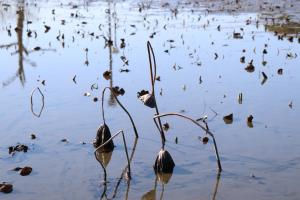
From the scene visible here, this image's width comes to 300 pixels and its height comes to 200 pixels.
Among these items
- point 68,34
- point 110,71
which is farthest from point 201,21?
point 110,71

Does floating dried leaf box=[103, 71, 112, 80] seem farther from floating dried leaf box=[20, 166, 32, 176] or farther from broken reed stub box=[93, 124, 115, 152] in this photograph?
floating dried leaf box=[20, 166, 32, 176]

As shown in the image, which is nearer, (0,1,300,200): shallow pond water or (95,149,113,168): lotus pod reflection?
(0,1,300,200): shallow pond water

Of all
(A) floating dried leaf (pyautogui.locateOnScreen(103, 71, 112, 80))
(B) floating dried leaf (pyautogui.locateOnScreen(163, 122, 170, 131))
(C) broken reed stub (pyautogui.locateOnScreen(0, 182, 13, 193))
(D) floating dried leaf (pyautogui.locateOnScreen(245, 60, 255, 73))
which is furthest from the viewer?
(D) floating dried leaf (pyautogui.locateOnScreen(245, 60, 255, 73))

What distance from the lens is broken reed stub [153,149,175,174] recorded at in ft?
16.6

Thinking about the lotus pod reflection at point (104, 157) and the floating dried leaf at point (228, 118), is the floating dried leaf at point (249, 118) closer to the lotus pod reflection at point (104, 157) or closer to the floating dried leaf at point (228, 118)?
the floating dried leaf at point (228, 118)

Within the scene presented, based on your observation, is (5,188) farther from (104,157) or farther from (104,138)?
(104,138)

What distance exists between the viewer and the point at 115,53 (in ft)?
35.0

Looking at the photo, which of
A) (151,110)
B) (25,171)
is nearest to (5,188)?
(25,171)

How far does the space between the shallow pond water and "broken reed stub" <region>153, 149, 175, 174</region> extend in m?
0.10

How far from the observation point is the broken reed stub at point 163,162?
16.6ft

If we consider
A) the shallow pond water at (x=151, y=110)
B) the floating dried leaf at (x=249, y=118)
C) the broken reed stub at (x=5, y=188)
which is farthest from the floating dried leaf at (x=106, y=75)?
the broken reed stub at (x=5, y=188)

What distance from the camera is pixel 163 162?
5047 millimetres

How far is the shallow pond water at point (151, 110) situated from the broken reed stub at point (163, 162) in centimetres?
10

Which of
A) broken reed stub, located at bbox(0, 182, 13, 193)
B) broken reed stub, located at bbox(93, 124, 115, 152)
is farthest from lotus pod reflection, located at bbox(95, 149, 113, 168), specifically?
broken reed stub, located at bbox(0, 182, 13, 193)
